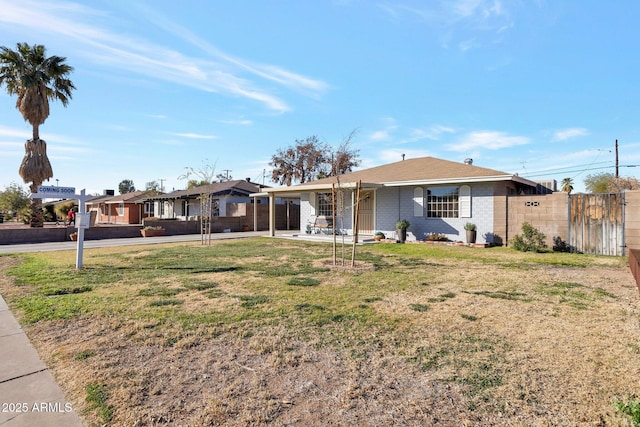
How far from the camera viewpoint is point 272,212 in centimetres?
1956

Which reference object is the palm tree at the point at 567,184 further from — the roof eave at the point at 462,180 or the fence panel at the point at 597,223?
the fence panel at the point at 597,223

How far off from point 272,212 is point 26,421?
56.8ft

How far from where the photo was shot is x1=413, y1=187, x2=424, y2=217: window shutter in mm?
15373

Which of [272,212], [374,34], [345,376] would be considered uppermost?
[374,34]

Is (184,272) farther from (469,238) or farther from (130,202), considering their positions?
(130,202)

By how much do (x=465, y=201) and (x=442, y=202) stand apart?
102 centimetres

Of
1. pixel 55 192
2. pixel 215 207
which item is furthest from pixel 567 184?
pixel 55 192

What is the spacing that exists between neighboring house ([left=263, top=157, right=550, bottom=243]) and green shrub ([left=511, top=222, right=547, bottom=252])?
3.58ft

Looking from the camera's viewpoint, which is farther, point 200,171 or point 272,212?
point 272,212

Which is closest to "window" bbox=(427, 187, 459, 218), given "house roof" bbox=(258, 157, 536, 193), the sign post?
"house roof" bbox=(258, 157, 536, 193)

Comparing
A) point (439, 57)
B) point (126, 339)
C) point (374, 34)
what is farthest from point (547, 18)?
point (126, 339)

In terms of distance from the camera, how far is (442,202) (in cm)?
1494

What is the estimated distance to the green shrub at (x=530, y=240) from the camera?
39.9 ft

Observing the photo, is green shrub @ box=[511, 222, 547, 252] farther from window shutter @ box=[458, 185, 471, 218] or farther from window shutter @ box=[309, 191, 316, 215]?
window shutter @ box=[309, 191, 316, 215]
